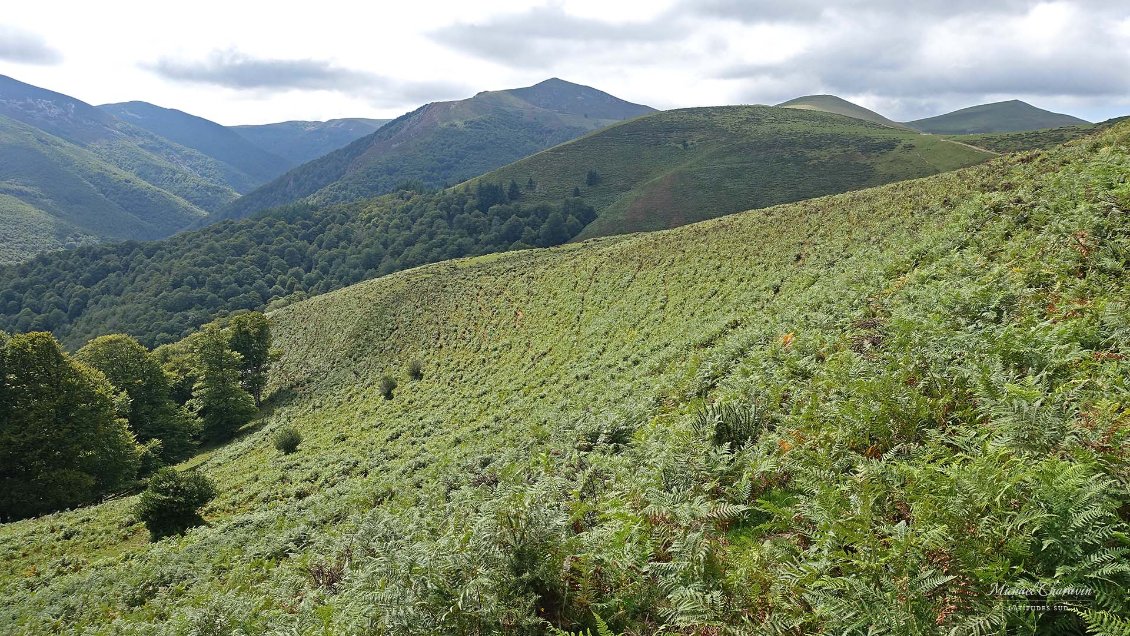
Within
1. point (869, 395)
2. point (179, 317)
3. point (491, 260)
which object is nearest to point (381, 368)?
point (491, 260)

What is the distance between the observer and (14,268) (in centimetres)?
14700

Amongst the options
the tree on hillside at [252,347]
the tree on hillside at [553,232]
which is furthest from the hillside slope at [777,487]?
the tree on hillside at [553,232]

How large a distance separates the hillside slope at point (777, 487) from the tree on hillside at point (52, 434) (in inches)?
238

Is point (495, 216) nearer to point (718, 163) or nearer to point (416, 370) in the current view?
point (718, 163)

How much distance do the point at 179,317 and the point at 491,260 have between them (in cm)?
9652

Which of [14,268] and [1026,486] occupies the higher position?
[1026,486]

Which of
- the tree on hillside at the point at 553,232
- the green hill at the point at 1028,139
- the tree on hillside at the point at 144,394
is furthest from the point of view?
the tree on hillside at the point at 553,232

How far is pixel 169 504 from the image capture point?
20766 millimetres

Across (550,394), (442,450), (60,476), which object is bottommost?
→ (60,476)

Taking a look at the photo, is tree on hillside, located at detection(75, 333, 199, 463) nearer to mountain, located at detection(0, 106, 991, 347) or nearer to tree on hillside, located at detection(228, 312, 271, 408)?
tree on hillside, located at detection(228, 312, 271, 408)

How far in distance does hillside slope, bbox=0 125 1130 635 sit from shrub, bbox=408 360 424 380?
49.7ft

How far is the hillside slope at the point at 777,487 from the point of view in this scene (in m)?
4.07

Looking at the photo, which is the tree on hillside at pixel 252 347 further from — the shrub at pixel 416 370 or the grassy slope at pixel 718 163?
the grassy slope at pixel 718 163

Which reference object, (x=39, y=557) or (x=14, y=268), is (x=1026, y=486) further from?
(x=14, y=268)
